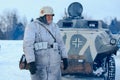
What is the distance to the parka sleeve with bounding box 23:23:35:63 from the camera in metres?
7.31

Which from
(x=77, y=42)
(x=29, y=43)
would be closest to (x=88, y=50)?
(x=77, y=42)

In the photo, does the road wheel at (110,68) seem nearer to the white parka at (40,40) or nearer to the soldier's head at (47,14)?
the white parka at (40,40)

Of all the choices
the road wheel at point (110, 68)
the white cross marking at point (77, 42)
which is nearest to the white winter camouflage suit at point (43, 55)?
the white cross marking at point (77, 42)

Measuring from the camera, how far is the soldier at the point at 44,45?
753 centimetres

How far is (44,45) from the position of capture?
7.55 m

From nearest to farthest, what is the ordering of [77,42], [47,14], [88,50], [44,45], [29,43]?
[29,43] → [44,45] → [47,14] → [88,50] → [77,42]

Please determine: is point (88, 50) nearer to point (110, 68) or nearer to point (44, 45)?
point (110, 68)

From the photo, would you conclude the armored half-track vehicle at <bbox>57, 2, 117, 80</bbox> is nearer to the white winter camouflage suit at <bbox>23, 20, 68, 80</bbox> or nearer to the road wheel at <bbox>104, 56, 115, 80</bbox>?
the road wheel at <bbox>104, 56, 115, 80</bbox>

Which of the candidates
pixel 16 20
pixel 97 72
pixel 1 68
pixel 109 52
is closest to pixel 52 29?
pixel 109 52

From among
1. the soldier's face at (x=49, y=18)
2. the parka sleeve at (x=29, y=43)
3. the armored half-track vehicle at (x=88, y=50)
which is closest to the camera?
the parka sleeve at (x=29, y=43)

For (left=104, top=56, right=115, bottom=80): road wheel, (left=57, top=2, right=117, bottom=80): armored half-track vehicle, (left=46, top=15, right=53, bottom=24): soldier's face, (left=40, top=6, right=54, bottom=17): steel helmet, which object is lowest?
(left=104, top=56, right=115, bottom=80): road wheel

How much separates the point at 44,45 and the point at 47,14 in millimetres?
529

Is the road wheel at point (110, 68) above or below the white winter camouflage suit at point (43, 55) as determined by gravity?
below

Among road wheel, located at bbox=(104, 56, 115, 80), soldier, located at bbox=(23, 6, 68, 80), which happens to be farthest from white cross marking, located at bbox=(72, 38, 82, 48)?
soldier, located at bbox=(23, 6, 68, 80)
